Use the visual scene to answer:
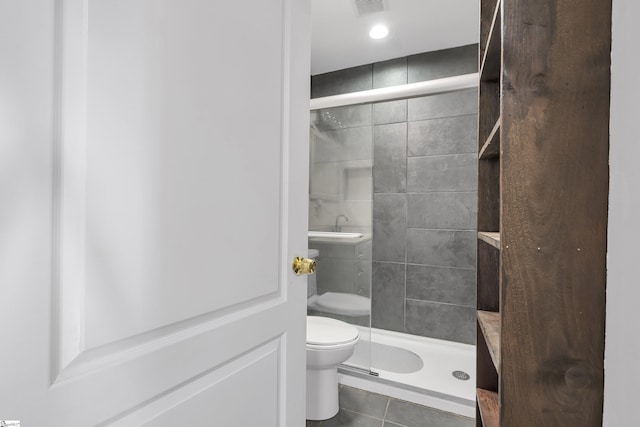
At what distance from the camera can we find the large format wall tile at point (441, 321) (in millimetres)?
2369

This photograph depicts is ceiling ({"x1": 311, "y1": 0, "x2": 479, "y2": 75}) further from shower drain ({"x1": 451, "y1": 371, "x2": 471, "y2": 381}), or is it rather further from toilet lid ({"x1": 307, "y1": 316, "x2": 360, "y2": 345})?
shower drain ({"x1": 451, "y1": 371, "x2": 471, "y2": 381})

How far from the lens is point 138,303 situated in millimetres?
540

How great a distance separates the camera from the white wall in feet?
1.63

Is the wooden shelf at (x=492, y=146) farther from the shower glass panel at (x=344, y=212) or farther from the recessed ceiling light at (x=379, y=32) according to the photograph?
the recessed ceiling light at (x=379, y=32)

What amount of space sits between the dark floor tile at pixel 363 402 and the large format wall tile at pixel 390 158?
145cm

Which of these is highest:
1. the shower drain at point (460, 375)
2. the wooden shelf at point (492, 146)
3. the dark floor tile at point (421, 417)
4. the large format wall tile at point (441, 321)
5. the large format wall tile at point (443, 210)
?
the wooden shelf at point (492, 146)

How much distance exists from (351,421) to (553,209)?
159 cm

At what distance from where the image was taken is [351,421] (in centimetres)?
172

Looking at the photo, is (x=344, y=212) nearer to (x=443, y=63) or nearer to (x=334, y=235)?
(x=334, y=235)

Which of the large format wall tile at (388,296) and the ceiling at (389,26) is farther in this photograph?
the large format wall tile at (388,296)

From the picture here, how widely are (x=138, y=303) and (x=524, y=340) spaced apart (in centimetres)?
70

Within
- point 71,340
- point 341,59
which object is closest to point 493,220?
point 71,340

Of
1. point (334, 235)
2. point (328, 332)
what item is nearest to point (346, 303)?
point (328, 332)

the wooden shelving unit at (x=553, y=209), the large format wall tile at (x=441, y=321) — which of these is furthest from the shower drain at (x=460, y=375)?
the wooden shelving unit at (x=553, y=209)
